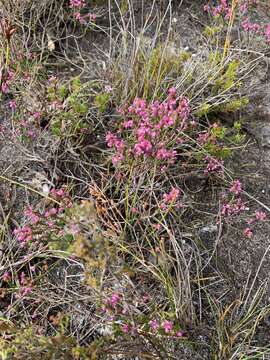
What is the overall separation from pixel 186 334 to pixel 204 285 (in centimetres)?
23

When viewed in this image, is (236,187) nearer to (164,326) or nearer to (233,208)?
(233,208)

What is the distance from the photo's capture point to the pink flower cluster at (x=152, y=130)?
1936mm

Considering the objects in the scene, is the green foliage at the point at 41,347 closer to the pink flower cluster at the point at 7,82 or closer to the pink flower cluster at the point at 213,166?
the pink flower cluster at the point at 213,166

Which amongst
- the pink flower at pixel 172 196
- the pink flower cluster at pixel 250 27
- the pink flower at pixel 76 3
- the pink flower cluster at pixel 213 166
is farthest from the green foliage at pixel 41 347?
the pink flower cluster at pixel 250 27

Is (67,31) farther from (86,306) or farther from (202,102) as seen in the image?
(86,306)

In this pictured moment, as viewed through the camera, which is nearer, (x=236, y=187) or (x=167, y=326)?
(x=167, y=326)

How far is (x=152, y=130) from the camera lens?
197 cm

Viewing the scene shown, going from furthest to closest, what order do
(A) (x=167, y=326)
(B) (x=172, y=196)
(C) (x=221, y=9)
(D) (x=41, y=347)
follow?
1. (C) (x=221, y=9)
2. (B) (x=172, y=196)
3. (A) (x=167, y=326)
4. (D) (x=41, y=347)

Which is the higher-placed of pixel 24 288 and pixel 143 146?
pixel 143 146

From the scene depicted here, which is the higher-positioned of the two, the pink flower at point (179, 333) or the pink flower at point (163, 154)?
the pink flower at point (163, 154)

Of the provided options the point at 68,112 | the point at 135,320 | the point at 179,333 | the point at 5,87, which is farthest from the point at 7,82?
the point at 179,333

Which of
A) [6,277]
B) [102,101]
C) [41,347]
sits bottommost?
[6,277]

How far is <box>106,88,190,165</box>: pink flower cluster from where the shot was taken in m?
1.94

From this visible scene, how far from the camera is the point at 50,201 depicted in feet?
6.94
